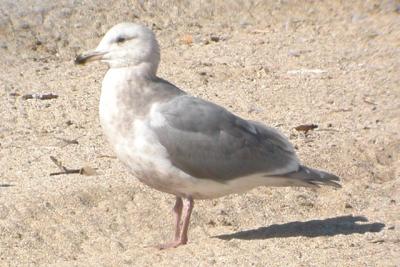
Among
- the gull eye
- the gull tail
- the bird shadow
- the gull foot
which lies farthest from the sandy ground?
the gull eye

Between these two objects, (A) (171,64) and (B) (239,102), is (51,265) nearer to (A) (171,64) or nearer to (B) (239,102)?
(B) (239,102)

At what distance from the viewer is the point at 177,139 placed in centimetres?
707

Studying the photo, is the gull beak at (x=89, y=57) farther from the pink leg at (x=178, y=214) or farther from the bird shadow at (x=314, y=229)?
the bird shadow at (x=314, y=229)

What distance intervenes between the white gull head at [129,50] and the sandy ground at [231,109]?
1080 millimetres

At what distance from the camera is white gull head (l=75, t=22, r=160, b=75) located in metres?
7.36

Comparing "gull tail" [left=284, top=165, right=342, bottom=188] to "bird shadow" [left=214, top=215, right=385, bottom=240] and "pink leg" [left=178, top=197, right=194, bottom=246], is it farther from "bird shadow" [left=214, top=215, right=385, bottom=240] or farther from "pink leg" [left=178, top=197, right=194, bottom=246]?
"pink leg" [left=178, top=197, right=194, bottom=246]

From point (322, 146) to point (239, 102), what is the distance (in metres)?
1.42

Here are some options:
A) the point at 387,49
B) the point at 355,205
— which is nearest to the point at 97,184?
the point at 355,205

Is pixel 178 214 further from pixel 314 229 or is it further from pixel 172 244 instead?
pixel 314 229

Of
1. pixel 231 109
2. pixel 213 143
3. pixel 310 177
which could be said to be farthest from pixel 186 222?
pixel 231 109

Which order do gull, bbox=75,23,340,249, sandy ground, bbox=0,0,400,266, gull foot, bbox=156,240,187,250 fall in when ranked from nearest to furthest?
gull, bbox=75,23,340,249
gull foot, bbox=156,240,187,250
sandy ground, bbox=0,0,400,266

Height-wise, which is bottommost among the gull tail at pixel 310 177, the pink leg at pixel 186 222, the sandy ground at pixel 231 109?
the sandy ground at pixel 231 109

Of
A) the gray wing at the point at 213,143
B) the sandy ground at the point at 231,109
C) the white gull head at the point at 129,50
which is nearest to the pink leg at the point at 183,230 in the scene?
the sandy ground at the point at 231,109

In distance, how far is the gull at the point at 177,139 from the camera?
22.9ft
